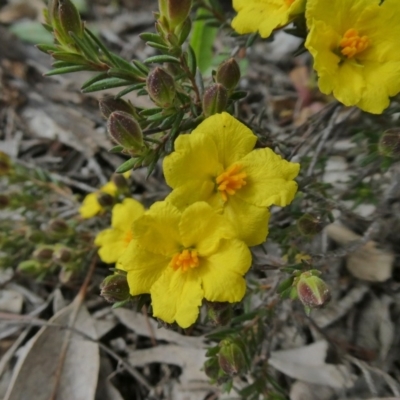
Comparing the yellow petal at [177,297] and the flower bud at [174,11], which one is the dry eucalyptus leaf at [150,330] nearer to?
the yellow petal at [177,297]

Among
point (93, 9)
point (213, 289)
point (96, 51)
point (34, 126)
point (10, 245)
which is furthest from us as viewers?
point (93, 9)

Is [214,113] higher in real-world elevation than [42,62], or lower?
higher

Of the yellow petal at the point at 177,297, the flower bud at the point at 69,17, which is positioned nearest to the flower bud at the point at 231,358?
the yellow petal at the point at 177,297

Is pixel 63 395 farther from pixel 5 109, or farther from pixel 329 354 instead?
pixel 5 109

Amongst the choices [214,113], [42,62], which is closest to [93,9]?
[42,62]

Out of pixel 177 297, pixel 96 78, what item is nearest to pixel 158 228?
pixel 177 297
